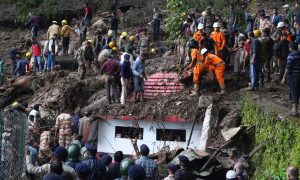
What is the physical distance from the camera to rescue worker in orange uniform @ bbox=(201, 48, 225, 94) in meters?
19.0

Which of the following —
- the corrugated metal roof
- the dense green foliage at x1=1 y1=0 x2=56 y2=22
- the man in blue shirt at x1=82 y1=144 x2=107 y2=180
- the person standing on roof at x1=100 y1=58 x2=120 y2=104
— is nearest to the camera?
the man in blue shirt at x1=82 y1=144 x2=107 y2=180

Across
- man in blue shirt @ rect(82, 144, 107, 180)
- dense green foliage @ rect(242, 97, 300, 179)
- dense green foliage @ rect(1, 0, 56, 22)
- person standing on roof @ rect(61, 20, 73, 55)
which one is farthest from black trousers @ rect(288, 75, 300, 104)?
dense green foliage @ rect(1, 0, 56, 22)

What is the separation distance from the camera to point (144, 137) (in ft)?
64.6

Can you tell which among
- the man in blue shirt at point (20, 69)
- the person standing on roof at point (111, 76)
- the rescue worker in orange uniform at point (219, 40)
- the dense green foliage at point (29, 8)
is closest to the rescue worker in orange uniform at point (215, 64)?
the rescue worker in orange uniform at point (219, 40)

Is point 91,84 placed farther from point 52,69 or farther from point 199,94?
point 199,94

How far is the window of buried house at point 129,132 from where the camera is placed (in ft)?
65.3

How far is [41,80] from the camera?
82.7 ft

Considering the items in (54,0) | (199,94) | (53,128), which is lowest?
(53,128)

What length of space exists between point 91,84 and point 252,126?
29.0ft

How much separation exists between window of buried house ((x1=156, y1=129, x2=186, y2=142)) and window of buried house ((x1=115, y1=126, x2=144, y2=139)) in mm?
654

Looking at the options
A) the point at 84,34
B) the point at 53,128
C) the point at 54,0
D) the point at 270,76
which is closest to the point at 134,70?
the point at 53,128

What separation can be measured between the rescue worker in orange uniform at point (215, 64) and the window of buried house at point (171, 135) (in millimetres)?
1869

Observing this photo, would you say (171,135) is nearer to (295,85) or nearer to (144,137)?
(144,137)

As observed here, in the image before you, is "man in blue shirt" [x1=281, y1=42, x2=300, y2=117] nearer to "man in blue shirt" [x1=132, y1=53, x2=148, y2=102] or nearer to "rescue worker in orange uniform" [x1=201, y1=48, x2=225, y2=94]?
"rescue worker in orange uniform" [x1=201, y1=48, x2=225, y2=94]
